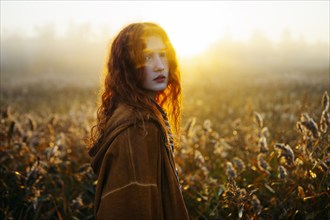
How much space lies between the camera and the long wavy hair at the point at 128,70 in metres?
2.33

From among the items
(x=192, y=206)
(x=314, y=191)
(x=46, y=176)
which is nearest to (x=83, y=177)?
(x=46, y=176)

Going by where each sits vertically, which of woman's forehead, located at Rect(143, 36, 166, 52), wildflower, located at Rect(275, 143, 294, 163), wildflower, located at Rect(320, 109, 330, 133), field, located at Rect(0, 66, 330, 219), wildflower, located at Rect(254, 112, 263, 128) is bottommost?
field, located at Rect(0, 66, 330, 219)

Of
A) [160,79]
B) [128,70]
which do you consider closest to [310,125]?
[160,79]

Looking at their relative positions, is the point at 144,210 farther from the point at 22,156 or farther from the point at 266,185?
the point at 22,156

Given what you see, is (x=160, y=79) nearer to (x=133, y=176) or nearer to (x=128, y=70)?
(x=128, y=70)

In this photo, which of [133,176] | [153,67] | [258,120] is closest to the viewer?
[133,176]

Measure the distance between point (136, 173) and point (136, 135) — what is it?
20 centimetres

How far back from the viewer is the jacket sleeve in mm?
1971

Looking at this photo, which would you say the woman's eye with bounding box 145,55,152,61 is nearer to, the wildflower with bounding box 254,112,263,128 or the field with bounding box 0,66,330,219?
the field with bounding box 0,66,330,219

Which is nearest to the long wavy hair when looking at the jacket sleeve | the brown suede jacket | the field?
the brown suede jacket

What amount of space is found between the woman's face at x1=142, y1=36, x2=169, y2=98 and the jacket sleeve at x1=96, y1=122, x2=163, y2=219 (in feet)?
1.11

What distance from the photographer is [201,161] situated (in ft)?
12.6

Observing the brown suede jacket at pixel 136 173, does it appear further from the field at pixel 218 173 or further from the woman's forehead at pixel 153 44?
the field at pixel 218 173

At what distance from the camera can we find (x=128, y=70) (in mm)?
2400
